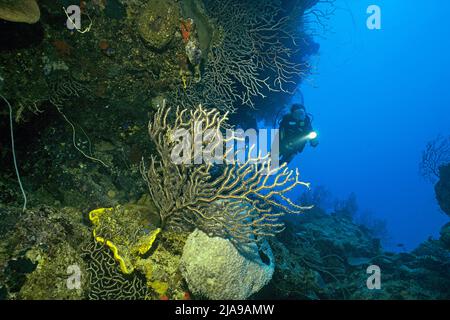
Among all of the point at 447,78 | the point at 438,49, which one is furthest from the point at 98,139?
the point at 447,78

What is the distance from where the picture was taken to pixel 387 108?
141 metres

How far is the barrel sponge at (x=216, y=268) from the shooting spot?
11.9 feet

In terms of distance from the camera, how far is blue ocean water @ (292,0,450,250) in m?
108

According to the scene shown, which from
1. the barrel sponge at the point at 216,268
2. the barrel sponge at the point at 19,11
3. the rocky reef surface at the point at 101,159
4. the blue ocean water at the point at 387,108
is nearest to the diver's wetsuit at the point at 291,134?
the rocky reef surface at the point at 101,159

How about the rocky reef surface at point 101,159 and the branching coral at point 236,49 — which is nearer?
the rocky reef surface at point 101,159

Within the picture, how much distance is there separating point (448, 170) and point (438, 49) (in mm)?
142672

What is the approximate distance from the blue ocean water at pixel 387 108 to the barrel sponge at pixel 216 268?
10235 cm

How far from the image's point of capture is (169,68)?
4934 mm

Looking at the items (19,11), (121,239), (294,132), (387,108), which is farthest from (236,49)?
(387,108)

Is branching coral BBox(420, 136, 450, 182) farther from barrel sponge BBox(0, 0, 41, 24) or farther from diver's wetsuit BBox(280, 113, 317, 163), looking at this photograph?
barrel sponge BBox(0, 0, 41, 24)

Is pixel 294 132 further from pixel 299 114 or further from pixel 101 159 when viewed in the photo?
pixel 101 159

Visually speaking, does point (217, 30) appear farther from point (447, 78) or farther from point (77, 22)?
point (447, 78)

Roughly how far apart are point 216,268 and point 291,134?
5.53 metres

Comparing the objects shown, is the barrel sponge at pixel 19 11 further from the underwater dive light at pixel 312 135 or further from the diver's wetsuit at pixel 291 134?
the underwater dive light at pixel 312 135
